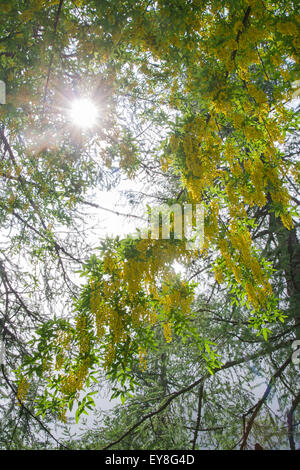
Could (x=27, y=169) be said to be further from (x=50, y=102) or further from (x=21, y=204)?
(x=50, y=102)

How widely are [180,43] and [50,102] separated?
1.53 m
